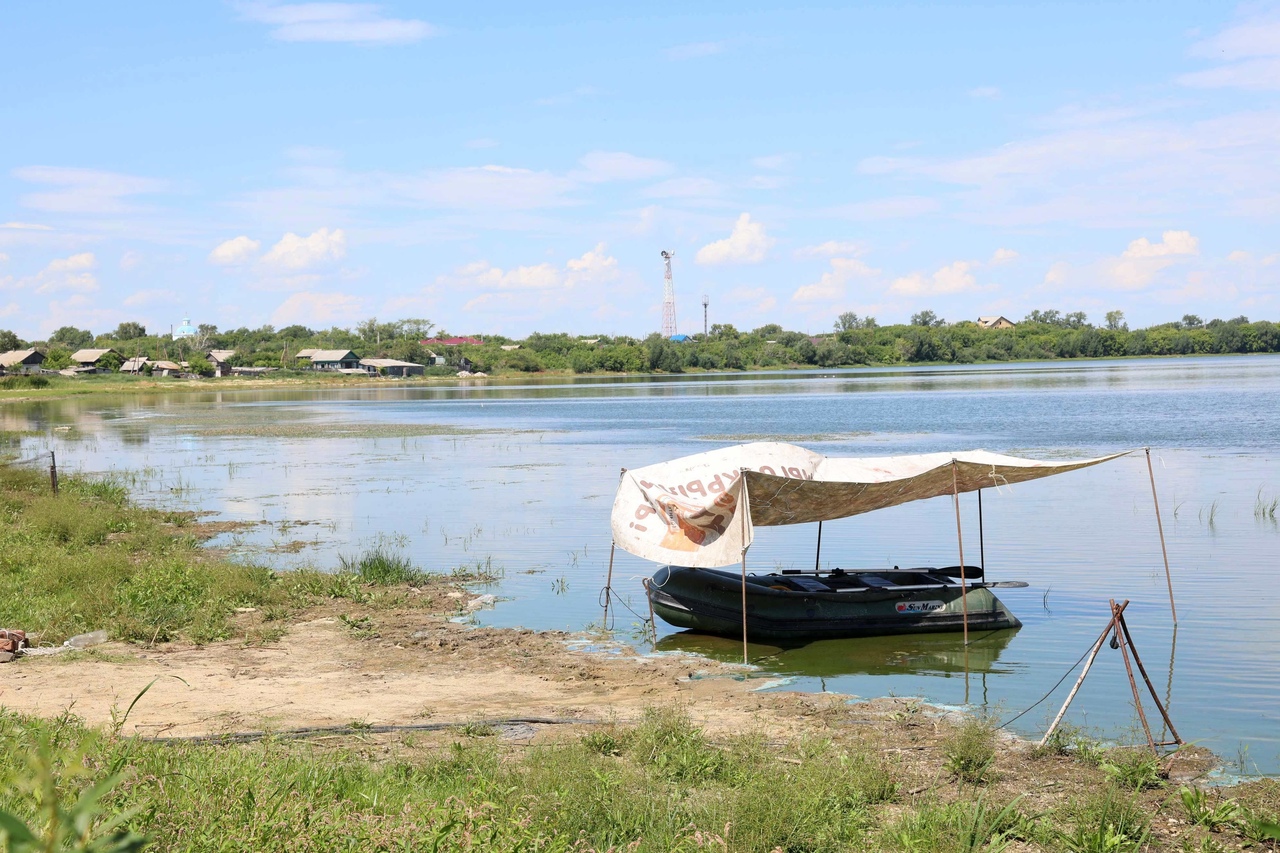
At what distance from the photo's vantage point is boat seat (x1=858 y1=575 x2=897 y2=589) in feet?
48.9

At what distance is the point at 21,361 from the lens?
117 m

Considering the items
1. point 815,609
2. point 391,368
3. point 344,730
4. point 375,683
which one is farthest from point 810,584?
point 391,368

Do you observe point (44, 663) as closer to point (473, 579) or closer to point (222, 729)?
point (222, 729)

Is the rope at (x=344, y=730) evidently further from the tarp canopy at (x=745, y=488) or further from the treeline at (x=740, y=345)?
the treeline at (x=740, y=345)

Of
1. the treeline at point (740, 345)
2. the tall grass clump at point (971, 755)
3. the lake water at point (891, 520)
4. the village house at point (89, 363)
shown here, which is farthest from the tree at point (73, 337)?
the tall grass clump at point (971, 755)

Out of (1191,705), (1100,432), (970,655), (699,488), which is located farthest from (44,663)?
(1100,432)

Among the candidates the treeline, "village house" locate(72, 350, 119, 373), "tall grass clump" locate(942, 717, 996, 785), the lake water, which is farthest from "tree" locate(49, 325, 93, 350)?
"tall grass clump" locate(942, 717, 996, 785)

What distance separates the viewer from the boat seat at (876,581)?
14.9 metres

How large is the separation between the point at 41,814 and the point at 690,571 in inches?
396

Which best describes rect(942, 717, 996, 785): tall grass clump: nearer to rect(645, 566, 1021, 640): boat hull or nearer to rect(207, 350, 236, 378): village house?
rect(645, 566, 1021, 640): boat hull

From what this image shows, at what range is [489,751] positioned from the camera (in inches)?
314

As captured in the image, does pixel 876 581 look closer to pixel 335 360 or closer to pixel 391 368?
pixel 335 360

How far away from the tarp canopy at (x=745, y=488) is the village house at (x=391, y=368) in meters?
134

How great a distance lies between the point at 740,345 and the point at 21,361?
103518 mm
